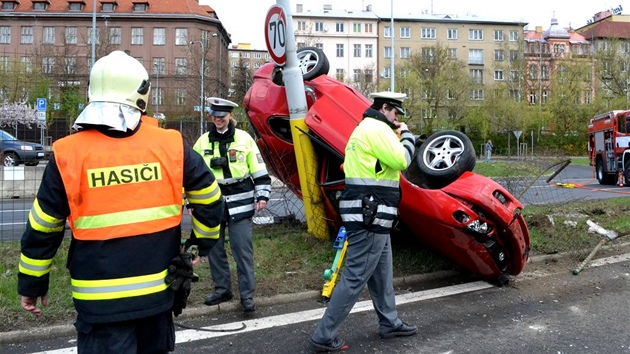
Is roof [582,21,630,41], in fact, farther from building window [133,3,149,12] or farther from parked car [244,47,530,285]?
parked car [244,47,530,285]

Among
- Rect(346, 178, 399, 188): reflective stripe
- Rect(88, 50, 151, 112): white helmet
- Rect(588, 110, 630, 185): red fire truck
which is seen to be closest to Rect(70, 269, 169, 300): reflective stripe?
Rect(88, 50, 151, 112): white helmet

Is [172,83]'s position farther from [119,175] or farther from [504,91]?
[504,91]

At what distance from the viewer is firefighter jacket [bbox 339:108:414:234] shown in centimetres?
383

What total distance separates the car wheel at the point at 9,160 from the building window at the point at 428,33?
218 feet

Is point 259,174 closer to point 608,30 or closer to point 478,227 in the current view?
point 478,227

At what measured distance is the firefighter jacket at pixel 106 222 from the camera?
2.30 meters

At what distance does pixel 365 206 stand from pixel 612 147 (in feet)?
67.5

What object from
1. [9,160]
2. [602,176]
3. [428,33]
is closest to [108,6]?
[428,33]

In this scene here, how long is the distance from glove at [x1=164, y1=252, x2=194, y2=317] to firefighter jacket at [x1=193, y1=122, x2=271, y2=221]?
226 centimetres

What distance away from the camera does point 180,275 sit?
8.09 ft

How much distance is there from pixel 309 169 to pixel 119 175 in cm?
404

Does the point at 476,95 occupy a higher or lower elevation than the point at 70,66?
higher

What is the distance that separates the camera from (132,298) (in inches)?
91.8

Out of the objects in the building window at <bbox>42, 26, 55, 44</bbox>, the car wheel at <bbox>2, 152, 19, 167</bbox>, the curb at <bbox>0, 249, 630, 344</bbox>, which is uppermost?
the building window at <bbox>42, 26, 55, 44</bbox>
